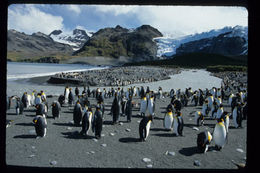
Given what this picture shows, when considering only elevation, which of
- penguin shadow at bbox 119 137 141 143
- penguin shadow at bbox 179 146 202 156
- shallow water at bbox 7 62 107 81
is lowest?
penguin shadow at bbox 179 146 202 156

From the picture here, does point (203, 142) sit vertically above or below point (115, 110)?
below

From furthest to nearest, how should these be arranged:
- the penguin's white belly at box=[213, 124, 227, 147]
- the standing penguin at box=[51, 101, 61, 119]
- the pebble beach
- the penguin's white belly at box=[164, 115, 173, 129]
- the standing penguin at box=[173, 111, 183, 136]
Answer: the standing penguin at box=[51, 101, 61, 119] → the penguin's white belly at box=[164, 115, 173, 129] → the standing penguin at box=[173, 111, 183, 136] → the penguin's white belly at box=[213, 124, 227, 147] → the pebble beach

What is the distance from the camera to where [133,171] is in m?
2.72

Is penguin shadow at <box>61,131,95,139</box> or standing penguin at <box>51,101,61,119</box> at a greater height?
standing penguin at <box>51,101,61,119</box>

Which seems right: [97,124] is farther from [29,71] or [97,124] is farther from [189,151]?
[29,71]

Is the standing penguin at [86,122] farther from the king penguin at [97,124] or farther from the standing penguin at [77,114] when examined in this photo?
the standing penguin at [77,114]

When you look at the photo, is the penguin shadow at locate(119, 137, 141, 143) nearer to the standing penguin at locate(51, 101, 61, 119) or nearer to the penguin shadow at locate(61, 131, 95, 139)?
the penguin shadow at locate(61, 131, 95, 139)

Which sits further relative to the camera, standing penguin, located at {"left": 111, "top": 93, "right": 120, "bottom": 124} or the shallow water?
the shallow water

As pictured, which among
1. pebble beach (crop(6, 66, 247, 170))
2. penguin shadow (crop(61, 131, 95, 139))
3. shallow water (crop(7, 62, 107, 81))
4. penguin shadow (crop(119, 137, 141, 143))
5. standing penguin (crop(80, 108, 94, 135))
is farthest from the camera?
shallow water (crop(7, 62, 107, 81))

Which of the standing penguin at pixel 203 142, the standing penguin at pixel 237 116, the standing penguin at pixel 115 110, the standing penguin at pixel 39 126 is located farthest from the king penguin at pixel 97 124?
the standing penguin at pixel 237 116

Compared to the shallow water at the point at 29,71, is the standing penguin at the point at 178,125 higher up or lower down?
lower down

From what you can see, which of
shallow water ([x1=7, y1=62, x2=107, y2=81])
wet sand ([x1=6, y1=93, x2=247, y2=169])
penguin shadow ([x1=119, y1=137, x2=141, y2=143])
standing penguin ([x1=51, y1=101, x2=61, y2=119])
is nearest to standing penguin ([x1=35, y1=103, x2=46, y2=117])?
wet sand ([x1=6, y1=93, x2=247, y2=169])

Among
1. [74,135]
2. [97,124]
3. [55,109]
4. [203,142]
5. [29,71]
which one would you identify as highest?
[29,71]

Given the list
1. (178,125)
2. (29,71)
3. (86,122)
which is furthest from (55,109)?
(29,71)
